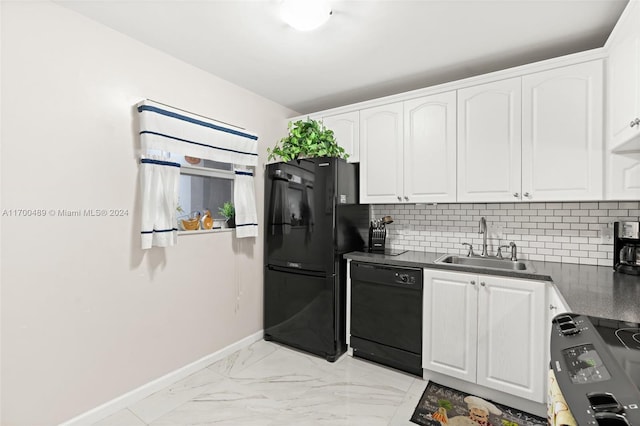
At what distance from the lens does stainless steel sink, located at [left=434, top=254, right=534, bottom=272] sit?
2.40 meters

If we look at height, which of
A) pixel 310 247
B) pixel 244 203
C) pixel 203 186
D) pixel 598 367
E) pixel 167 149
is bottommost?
pixel 598 367

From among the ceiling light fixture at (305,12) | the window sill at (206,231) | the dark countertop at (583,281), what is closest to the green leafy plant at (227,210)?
the window sill at (206,231)

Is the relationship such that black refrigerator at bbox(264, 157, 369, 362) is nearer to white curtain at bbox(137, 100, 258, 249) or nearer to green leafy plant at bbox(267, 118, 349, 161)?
green leafy plant at bbox(267, 118, 349, 161)

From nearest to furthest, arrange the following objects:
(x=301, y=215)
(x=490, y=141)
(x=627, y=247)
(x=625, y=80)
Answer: (x=625, y=80)
(x=627, y=247)
(x=490, y=141)
(x=301, y=215)

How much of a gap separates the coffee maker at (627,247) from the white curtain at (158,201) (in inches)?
117

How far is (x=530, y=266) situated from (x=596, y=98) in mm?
1177

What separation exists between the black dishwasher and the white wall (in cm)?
134

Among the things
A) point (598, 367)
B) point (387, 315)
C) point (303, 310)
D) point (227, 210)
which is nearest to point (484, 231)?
point (387, 315)

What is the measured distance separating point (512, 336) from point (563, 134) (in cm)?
137

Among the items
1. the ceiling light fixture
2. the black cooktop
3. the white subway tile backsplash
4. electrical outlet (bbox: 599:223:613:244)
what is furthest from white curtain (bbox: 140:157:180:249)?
electrical outlet (bbox: 599:223:613:244)

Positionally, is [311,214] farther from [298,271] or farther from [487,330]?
[487,330]

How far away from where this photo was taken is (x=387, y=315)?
97.7 inches

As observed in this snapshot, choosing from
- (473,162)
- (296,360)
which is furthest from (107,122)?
(473,162)

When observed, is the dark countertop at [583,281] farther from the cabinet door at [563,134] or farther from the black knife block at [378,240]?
the cabinet door at [563,134]
